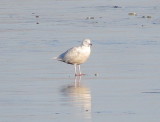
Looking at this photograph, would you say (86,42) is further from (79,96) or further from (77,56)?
(79,96)

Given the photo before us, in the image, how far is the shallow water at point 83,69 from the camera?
10927 millimetres

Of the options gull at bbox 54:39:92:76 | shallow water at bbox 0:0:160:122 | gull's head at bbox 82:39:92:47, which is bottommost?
shallow water at bbox 0:0:160:122

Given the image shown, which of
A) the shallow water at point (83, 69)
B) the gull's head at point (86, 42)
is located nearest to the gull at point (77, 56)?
the gull's head at point (86, 42)

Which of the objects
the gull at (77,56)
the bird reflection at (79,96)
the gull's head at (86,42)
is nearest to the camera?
the bird reflection at (79,96)

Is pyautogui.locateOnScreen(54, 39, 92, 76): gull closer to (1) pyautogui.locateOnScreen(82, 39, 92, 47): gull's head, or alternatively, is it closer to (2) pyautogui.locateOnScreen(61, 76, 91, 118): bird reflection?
(1) pyautogui.locateOnScreen(82, 39, 92, 47): gull's head

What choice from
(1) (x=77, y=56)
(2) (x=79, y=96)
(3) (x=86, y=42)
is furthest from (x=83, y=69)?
(2) (x=79, y=96)

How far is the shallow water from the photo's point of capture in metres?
10.9

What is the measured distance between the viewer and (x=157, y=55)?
56.2 feet

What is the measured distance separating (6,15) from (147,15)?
4.96 metres

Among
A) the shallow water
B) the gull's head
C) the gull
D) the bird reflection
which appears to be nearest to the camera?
the shallow water

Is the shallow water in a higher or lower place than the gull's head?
lower

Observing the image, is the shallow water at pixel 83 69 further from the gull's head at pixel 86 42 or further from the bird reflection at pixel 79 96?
the gull's head at pixel 86 42

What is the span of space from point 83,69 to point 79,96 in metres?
3.34

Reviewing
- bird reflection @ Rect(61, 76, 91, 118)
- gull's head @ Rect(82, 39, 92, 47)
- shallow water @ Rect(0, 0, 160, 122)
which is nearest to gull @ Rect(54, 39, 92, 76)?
gull's head @ Rect(82, 39, 92, 47)
